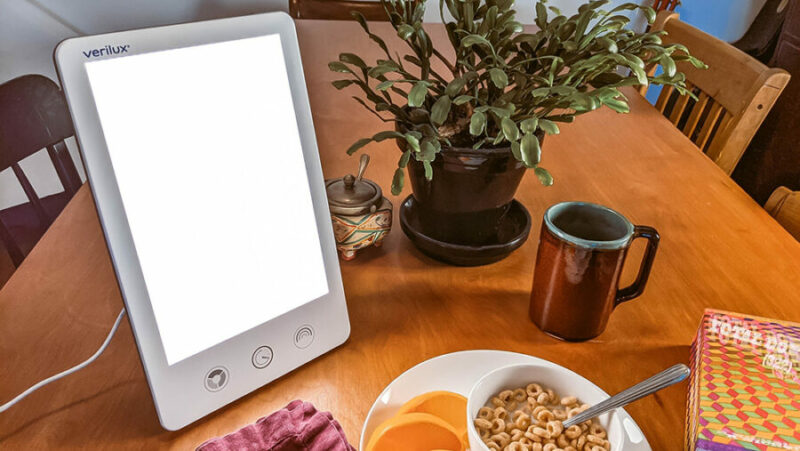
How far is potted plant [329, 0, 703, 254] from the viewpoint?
0.51 m

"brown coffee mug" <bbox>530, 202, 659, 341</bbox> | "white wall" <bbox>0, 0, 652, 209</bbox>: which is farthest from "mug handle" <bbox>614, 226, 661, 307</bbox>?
"white wall" <bbox>0, 0, 652, 209</bbox>

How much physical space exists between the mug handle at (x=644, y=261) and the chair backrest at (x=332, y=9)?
159 cm

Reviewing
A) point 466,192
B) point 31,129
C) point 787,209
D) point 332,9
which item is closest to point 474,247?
point 466,192

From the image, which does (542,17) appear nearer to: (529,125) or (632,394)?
(529,125)

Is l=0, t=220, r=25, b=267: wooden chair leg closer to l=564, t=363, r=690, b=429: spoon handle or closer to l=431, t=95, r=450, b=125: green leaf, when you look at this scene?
l=431, t=95, r=450, b=125: green leaf

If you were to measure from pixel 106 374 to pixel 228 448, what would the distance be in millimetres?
173

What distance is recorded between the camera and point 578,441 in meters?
0.43

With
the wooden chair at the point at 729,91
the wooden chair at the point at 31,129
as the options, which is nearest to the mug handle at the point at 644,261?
the wooden chair at the point at 729,91

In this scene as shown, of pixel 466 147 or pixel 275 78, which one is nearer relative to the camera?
pixel 275 78

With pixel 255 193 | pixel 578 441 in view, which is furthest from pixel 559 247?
pixel 255 193

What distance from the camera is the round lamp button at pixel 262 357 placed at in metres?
0.50

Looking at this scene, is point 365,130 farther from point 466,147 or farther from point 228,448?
point 228,448

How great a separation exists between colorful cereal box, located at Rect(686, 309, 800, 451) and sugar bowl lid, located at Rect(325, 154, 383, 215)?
38 centimetres

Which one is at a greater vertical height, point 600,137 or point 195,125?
point 195,125
